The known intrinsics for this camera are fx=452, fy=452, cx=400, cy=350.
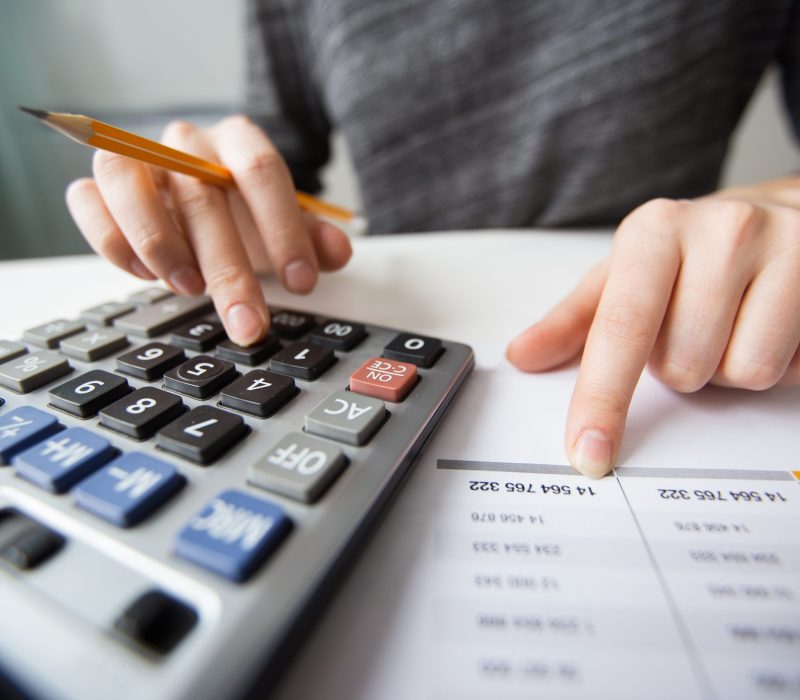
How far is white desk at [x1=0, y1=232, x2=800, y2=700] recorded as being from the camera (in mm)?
136

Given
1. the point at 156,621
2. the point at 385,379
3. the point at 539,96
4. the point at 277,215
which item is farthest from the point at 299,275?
the point at 539,96

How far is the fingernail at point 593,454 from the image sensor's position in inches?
8.0

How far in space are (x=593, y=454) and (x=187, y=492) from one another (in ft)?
0.56

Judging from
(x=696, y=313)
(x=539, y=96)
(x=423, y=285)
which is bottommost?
(x=696, y=313)

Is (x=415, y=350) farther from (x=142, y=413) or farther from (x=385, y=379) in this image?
(x=142, y=413)

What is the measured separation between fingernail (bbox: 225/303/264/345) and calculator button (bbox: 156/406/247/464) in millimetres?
68

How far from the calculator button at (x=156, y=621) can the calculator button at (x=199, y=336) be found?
0.16m

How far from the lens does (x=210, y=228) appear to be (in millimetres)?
320

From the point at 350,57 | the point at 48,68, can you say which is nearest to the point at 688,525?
the point at 350,57

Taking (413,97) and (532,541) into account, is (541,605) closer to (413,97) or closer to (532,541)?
(532,541)

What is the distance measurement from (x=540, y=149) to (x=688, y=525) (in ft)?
1.63

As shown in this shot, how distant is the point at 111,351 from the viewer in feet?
0.89

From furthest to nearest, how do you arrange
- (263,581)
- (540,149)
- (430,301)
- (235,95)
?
(235,95), (540,149), (430,301), (263,581)

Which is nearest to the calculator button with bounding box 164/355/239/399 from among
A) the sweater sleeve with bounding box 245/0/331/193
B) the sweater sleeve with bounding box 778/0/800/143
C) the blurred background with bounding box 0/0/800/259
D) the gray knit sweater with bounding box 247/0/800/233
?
the gray knit sweater with bounding box 247/0/800/233
